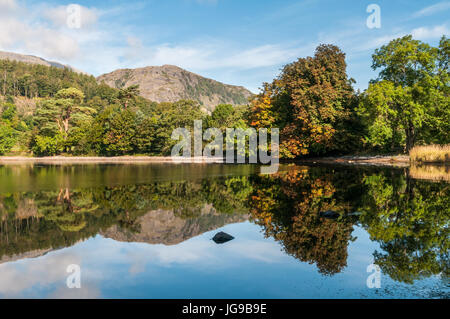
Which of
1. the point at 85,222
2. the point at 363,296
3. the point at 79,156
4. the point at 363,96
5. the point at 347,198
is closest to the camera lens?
the point at 363,296

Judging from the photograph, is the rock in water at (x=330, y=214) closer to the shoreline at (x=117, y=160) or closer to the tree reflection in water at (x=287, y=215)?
the tree reflection in water at (x=287, y=215)

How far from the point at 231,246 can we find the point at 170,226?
2795 mm

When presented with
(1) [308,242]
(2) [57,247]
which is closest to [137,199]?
(2) [57,247]

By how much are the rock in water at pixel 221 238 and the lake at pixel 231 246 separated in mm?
237

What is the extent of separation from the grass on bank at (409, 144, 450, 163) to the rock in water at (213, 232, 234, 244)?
29.9 meters

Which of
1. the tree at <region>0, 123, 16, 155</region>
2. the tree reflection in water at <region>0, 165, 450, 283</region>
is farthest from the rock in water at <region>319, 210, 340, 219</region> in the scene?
the tree at <region>0, 123, 16, 155</region>

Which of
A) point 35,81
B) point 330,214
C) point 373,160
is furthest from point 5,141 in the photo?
point 35,81

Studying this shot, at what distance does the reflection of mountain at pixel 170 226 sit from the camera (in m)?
9.70

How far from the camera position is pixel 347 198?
1505 centimetres

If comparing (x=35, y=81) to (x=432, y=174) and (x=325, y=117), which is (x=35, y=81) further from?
(x=432, y=174)

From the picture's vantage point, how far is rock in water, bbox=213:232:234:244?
31.5 ft

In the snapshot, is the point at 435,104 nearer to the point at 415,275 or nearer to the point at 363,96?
the point at 363,96

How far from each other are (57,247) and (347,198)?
12224 mm

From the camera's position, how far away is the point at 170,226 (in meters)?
10.9
